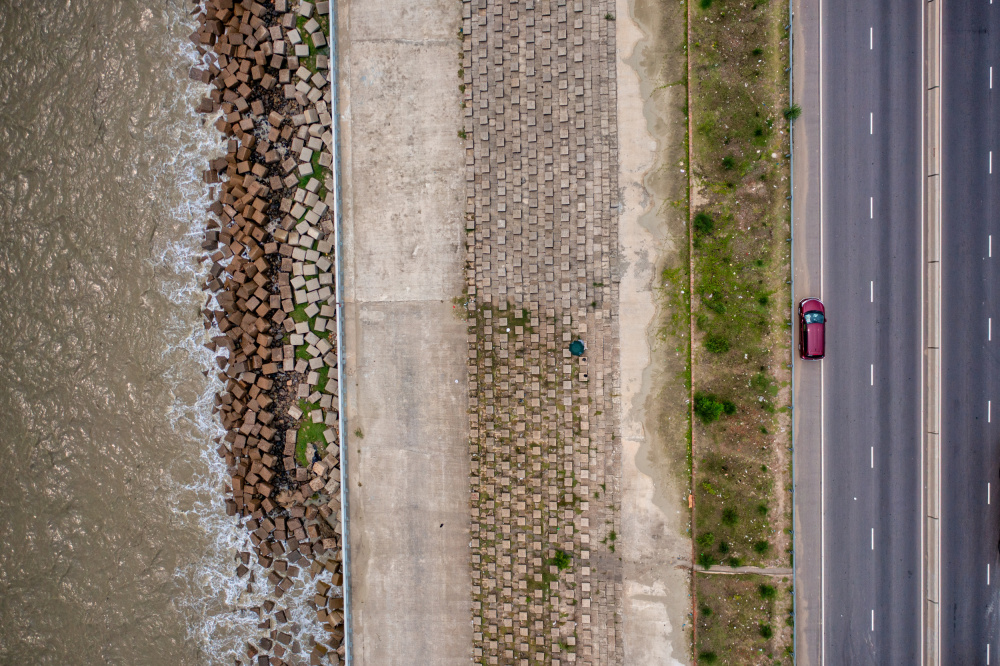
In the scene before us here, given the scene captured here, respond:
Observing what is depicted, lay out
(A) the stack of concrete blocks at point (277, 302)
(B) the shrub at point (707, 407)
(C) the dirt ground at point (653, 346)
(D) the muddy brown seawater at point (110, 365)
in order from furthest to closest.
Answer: (D) the muddy brown seawater at point (110, 365)
(A) the stack of concrete blocks at point (277, 302)
(C) the dirt ground at point (653, 346)
(B) the shrub at point (707, 407)

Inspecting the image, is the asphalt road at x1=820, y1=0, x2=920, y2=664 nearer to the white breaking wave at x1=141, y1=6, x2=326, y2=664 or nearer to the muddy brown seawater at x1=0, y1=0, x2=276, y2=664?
the white breaking wave at x1=141, y1=6, x2=326, y2=664

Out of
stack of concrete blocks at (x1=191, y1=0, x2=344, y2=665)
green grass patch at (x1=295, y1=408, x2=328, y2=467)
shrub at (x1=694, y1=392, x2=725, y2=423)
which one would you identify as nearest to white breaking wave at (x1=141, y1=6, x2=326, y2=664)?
stack of concrete blocks at (x1=191, y1=0, x2=344, y2=665)

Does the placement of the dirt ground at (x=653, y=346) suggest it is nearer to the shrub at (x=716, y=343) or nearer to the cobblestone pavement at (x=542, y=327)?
the cobblestone pavement at (x=542, y=327)

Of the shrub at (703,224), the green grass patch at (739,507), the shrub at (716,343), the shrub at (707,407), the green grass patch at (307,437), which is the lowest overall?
the green grass patch at (739,507)

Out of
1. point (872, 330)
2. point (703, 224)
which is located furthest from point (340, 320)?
point (872, 330)

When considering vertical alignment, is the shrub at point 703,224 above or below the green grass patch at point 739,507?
above

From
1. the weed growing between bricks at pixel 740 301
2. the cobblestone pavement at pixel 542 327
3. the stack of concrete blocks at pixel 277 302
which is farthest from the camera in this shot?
the stack of concrete blocks at pixel 277 302

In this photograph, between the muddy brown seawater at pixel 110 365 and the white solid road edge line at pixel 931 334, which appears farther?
the muddy brown seawater at pixel 110 365

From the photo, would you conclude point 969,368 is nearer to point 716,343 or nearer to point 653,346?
point 716,343

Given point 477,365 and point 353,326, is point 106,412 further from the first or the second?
point 477,365

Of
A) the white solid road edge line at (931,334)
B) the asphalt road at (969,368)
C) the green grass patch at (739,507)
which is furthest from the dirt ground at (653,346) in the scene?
the asphalt road at (969,368)
